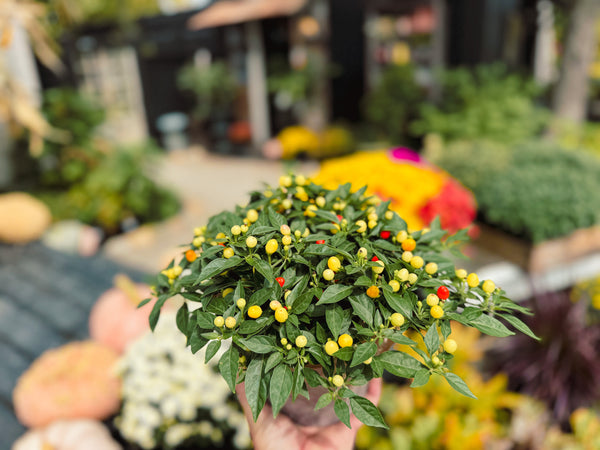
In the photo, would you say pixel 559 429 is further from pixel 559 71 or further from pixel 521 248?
pixel 559 71

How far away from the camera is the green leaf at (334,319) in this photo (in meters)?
0.71

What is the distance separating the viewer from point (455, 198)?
186 cm

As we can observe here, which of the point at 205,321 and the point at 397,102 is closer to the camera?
the point at 205,321

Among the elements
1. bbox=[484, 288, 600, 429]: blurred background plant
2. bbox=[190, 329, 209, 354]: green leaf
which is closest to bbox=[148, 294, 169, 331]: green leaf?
bbox=[190, 329, 209, 354]: green leaf

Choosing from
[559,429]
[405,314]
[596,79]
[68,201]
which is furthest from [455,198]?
[596,79]

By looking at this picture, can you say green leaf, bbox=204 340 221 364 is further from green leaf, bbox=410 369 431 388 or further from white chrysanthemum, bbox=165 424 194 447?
white chrysanthemum, bbox=165 424 194 447

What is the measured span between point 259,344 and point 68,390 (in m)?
1.30

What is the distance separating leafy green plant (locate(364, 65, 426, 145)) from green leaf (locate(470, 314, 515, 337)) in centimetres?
587

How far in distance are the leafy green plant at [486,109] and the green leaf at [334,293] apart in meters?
4.57

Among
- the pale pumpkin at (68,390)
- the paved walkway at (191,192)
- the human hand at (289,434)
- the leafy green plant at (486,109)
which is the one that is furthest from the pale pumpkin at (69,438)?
the leafy green plant at (486,109)

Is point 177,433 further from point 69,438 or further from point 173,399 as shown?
point 69,438

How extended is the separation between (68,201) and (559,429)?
5.40m

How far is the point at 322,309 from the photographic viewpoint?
77 cm

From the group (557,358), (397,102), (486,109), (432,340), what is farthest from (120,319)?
(397,102)
